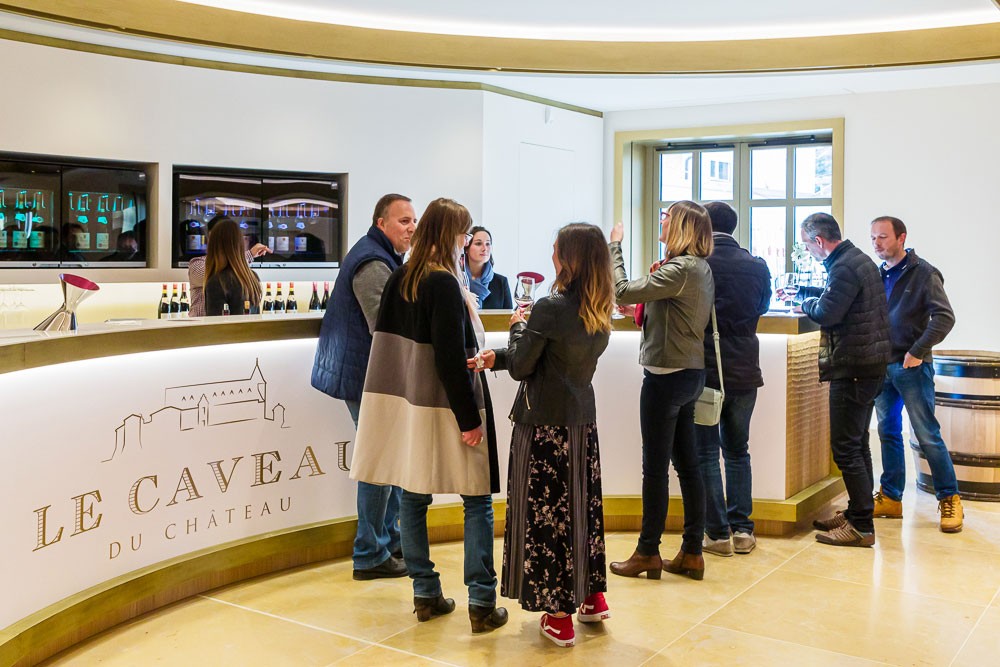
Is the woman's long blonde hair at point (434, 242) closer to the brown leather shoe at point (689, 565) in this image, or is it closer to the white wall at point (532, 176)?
the brown leather shoe at point (689, 565)

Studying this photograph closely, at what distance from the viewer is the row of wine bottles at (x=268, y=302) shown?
579cm

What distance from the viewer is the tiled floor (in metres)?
3.04

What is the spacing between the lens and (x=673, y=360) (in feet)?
11.8

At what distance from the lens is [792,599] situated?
11.9ft

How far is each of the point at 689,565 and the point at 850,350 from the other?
124 cm

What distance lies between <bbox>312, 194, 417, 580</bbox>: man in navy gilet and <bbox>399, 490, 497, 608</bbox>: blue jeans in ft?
1.77

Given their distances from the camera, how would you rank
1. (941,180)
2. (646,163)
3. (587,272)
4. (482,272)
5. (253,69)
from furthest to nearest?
(646,163) → (941,180) → (253,69) → (482,272) → (587,272)

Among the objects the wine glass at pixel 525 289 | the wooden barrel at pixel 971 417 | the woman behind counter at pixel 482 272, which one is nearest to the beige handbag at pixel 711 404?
the wine glass at pixel 525 289

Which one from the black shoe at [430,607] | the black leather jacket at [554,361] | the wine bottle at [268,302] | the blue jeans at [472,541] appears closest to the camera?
the black leather jacket at [554,361]

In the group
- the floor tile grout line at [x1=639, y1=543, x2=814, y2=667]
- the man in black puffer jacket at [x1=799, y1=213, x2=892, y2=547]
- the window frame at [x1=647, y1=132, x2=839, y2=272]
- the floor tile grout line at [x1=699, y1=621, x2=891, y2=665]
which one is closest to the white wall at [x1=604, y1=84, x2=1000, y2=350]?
the window frame at [x1=647, y1=132, x2=839, y2=272]

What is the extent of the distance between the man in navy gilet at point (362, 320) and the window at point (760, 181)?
508 cm

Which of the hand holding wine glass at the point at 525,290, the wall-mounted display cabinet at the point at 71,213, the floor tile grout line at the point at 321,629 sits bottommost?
the floor tile grout line at the point at 321,629

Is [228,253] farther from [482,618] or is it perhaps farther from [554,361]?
[482,618]

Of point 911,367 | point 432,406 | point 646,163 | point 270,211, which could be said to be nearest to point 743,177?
point 646,163
